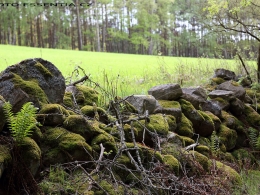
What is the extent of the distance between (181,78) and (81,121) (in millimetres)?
6286

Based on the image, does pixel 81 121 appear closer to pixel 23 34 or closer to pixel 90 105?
pixel 90 105

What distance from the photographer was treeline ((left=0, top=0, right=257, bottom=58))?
47938 millimetres

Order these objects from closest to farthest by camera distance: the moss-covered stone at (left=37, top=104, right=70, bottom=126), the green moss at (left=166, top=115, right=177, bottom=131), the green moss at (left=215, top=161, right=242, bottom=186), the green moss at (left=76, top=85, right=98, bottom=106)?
the moss-covered stone at (left=37, top=104, right=70, bottom=126) → the green moss at (left=215, top=161, right=242, bottom=186) → the green moss at (left=76, top=85, right=98, bottom=106) → the green moss at (left=166, top=115, right=177, bottom=131)

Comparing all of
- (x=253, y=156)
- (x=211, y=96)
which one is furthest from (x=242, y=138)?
(x=211, y=96)

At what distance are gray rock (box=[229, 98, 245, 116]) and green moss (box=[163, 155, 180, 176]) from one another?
374 cm

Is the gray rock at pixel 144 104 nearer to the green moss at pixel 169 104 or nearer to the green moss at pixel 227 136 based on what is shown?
the green moss at pixel 169 104

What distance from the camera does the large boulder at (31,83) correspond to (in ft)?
9.82

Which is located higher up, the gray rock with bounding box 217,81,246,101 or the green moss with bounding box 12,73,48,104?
the green moss with bounding box 12,73,48,104

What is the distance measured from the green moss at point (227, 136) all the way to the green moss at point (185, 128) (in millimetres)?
973

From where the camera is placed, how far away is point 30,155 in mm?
2498

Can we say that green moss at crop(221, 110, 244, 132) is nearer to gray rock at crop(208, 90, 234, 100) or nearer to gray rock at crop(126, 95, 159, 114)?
gray rock at crop(208, 90, 234, 100)

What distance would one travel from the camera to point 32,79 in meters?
3.47

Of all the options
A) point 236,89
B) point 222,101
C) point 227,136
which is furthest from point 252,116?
point 227,136

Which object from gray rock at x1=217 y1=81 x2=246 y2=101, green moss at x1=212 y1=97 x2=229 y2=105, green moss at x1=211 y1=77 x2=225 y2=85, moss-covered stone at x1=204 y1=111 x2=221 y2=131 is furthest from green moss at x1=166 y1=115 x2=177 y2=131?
green moss at x1=211 y1=77 x2=225 y2=85
